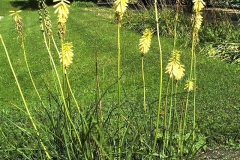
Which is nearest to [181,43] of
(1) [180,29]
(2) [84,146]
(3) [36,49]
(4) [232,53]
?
(1) [180,29]

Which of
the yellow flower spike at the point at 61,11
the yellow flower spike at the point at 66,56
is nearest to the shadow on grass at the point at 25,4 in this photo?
the yellow flower spike at the point at 66,56

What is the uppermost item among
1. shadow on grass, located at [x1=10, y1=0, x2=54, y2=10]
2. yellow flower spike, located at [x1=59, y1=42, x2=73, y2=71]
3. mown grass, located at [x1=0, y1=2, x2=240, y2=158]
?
yellow flower spike, located at [x1=59, y1=42, x2=73, y2=71]

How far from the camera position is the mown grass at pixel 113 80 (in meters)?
4.29

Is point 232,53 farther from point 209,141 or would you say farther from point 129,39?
point 209,141

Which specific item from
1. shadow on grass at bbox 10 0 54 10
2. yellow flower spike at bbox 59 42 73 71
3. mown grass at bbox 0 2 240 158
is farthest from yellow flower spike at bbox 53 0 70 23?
shadow on grass at bbox 10 0 54 10

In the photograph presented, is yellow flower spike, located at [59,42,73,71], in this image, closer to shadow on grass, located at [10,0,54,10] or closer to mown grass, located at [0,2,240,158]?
mown grass, located at [0,2,240,158]

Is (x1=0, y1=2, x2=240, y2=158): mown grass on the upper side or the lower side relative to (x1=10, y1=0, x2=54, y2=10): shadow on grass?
lower

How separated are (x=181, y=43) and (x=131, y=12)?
11.6 ft

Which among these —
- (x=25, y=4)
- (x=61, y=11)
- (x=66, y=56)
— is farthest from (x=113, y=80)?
(x=25, y=4)

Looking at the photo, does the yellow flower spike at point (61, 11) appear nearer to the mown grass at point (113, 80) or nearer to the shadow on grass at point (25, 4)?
the mown grass at point (113, 80)

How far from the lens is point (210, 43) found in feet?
28.4

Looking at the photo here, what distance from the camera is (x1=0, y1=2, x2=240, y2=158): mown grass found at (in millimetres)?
4293

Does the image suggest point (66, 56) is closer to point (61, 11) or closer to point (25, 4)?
point (61, 11)

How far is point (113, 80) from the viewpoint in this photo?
662 cm
